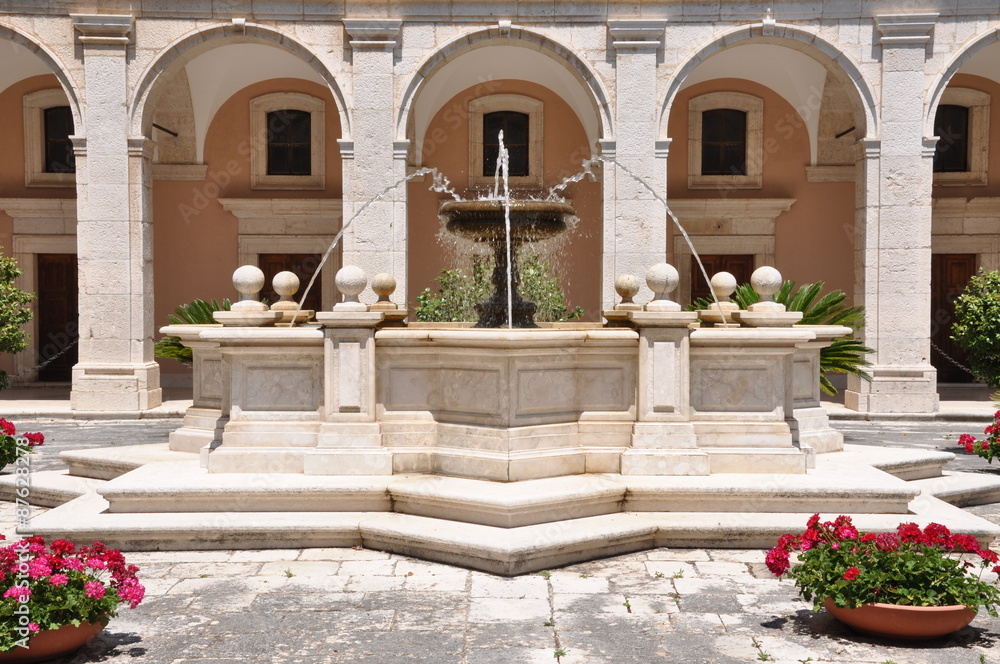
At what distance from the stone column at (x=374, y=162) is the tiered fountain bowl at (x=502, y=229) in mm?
5603

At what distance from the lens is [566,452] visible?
7090mm

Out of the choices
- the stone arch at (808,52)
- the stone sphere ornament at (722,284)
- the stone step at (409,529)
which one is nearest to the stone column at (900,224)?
the stone arch at (808,52)

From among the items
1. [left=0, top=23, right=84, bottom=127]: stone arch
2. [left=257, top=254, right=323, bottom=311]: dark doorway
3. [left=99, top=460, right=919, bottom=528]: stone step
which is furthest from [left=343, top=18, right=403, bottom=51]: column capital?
[left=99, top=460, right=919, bottom=528]: stone step

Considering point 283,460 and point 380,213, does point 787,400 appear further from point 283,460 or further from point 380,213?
point 380,213

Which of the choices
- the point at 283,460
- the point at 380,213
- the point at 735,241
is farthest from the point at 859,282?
the point at 283,460

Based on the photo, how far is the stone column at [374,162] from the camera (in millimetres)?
14203

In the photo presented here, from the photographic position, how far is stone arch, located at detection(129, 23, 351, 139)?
556 inches

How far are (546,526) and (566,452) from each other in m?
0.89

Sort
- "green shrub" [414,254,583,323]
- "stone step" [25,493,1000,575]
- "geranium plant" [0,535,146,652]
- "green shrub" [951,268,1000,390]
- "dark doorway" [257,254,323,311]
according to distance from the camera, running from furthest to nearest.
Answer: "dark doorway" [257,254,323,311] → "green shrub" [414,254,583,323] → "green shrub" [951,268,1000,390] → "stone step" [25,493,1000,575] → "geranium plant" [0,535,146,652]

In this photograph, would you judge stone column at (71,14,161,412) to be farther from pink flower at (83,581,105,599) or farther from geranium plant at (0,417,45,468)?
pink flower at (83,581,105,599)

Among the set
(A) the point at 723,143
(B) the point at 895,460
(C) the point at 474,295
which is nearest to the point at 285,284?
(B) the point at 895,460

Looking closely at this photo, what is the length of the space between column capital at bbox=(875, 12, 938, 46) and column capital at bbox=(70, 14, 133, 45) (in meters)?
10.5

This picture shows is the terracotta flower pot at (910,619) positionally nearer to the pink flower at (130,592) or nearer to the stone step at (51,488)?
the pink flower at (130,592)

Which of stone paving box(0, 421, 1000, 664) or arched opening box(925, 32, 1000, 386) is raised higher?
arched opening box(925, 32, 1000, 386)
